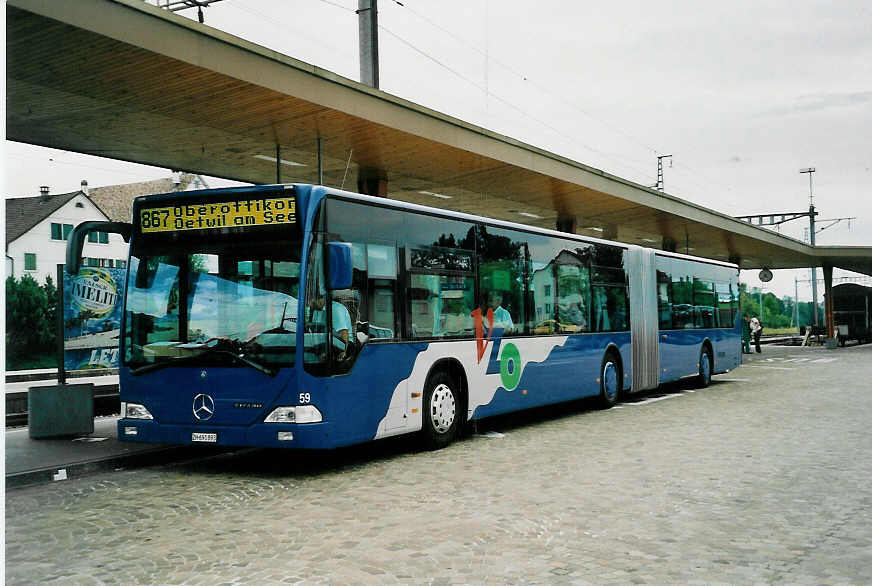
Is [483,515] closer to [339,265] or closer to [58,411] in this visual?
[339,265]

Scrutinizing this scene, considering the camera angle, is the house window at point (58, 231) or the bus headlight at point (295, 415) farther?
the house window at point (58, 231)

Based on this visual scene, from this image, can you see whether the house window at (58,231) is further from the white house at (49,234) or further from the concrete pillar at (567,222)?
the concrete pillar at (567,222)

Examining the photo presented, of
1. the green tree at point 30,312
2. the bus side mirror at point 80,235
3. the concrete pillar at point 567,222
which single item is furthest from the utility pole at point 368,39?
the green tree at point 30,312

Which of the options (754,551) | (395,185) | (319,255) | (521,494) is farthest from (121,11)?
(395,185)

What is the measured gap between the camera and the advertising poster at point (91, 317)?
526 inches

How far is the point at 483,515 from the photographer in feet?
24.1

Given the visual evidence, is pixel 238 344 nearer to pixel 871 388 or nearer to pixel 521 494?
pixel 521 494

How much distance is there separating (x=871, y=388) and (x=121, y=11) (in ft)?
55.5

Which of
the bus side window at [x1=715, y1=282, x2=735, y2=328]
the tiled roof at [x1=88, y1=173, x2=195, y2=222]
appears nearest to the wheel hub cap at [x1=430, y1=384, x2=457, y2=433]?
the bus side window at [x1=715, y1=282, x2=735, y2=328]

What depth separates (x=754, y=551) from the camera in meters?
6.11

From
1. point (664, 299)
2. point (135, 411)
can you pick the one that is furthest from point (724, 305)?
point (135, 411)

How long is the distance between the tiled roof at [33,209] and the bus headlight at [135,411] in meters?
54.4

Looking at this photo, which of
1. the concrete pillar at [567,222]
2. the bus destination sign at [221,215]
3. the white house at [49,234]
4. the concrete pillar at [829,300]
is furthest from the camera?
the white house at [49,234]

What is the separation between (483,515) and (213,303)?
153 inches
